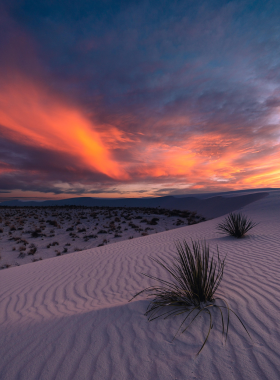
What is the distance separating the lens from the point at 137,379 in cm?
175

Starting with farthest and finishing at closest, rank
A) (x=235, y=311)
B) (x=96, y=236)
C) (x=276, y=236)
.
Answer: (x=96, y=236)
(x=276, y=236)
(x=235, y=311)

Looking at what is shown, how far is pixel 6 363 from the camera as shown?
2.11 meters

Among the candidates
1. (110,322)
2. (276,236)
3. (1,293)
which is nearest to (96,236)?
(1,293)

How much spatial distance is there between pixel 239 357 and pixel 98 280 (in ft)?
11.4

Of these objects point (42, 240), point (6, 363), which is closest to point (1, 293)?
point (6, 363)

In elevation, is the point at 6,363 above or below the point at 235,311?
below

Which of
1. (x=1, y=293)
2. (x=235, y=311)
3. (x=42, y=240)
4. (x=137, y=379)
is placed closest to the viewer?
(x=137, y=379)

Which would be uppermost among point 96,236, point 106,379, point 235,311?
point 235,311

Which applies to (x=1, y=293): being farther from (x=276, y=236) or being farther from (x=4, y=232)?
(x=4, y=232)

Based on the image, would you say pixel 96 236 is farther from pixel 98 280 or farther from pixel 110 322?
pixel 110 322

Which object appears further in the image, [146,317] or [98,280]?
[98,280]

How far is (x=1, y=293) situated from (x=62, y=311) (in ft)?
7.62

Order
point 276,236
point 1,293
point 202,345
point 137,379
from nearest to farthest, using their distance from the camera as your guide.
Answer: point 137,379 → point 202,345 → point 1,293 → point 276,236

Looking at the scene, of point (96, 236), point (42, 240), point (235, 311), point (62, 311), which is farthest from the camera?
point (96, 236)
